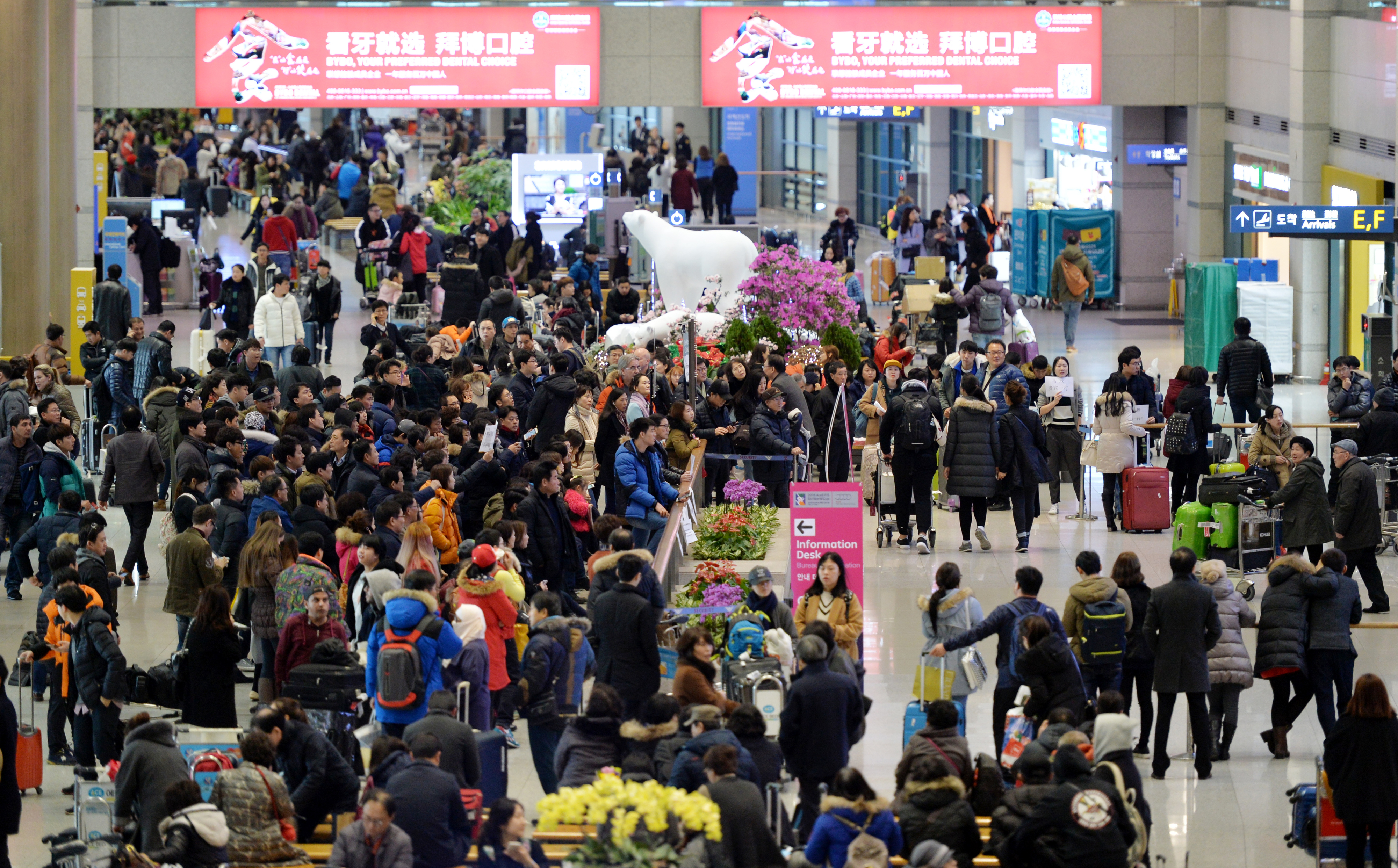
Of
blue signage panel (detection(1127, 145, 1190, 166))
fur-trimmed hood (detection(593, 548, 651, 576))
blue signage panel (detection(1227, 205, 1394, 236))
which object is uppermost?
blue signage panel (detection(1127, 145, 1190, 166))

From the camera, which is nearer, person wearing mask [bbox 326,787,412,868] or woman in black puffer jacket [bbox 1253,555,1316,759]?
person wearing mask [bbox 326,787,412,868]

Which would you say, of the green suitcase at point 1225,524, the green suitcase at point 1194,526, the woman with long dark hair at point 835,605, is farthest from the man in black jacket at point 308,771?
the green suitcase at point 1225,524

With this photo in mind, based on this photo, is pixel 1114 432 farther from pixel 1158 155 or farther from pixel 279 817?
pixel 1158 155

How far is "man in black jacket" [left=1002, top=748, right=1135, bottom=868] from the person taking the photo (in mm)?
7926

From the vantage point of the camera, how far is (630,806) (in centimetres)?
747

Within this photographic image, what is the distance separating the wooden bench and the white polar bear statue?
1282 cm

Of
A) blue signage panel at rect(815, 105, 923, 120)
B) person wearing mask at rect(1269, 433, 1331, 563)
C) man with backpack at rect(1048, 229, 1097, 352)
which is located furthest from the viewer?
blue signage panel at rect(815, 105, 923, 120)

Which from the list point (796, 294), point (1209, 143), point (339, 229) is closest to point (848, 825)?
point (796, 294)

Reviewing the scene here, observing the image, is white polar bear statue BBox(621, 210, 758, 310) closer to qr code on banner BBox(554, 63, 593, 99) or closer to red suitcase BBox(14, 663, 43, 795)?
qr code on banner BBox(554, 63, 593, 99)

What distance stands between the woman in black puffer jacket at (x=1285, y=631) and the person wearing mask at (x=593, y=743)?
3992 mm

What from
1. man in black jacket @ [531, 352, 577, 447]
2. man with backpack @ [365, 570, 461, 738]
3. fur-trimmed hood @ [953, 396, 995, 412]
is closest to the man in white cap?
fur-trimmed hood @ [953, 396, 995, 412]

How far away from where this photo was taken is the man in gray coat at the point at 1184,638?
418 inches

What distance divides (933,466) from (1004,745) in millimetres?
5493

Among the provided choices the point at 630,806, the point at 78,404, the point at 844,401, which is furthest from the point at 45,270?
the point at 630,806
